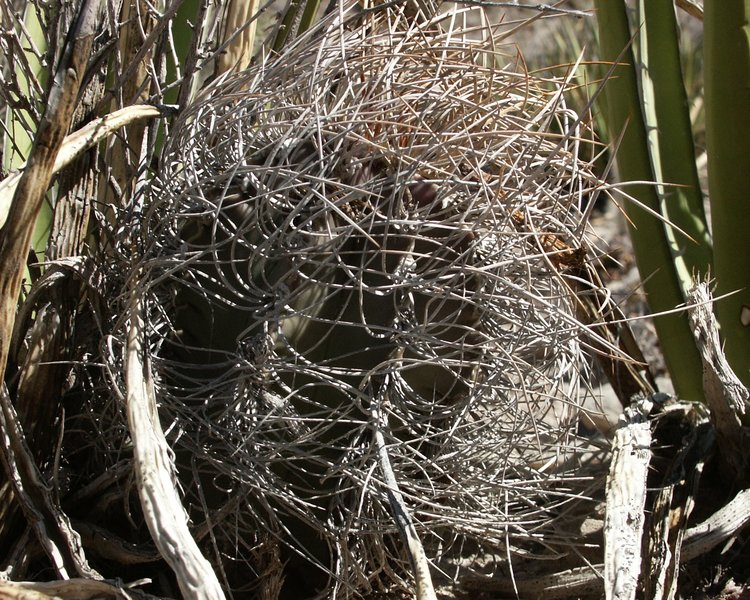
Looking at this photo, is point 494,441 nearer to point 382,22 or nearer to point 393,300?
point 393,300

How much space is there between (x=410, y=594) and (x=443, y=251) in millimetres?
398

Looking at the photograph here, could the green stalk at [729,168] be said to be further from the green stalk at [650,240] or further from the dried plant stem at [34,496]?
the dried plant stem at [34,496]

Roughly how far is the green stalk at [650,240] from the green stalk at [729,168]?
7 cm

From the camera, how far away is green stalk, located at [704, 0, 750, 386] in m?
1.25

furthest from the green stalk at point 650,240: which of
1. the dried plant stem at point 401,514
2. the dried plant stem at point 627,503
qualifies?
the dried plant stem at point 401,514

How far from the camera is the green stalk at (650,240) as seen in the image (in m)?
1.34

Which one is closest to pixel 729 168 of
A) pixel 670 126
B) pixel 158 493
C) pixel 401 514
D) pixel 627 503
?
pixel 670 126

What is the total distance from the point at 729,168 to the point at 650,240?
0.50 feet

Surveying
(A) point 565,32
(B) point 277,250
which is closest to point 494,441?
(B) point 277,250

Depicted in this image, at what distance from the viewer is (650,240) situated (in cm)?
134

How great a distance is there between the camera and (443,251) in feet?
2.74

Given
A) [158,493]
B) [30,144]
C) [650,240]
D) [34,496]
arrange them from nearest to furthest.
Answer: [158,493], [34,496], [30,144], [650,240]

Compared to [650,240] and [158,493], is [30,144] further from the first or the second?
[650,240]

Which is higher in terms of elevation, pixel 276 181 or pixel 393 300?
pixel 276 181
